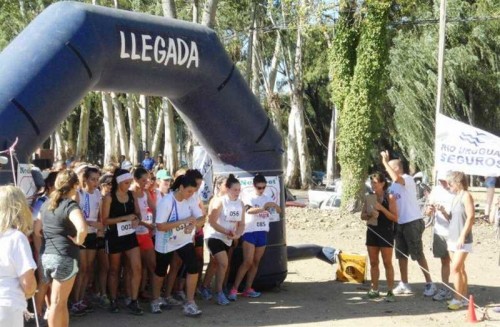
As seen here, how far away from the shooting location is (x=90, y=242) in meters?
9.07

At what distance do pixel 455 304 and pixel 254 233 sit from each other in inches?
103

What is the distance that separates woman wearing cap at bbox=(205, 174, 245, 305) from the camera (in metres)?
9.85

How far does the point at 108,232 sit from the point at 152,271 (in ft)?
2.45

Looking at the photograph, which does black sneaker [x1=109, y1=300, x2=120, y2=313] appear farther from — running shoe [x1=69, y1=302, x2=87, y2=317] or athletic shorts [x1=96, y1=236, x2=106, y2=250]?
athletic shorts [x1=96, y1=236, x2=106, y2=250]

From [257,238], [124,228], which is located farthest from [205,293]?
[124,228]

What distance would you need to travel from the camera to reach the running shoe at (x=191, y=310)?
9156 mm

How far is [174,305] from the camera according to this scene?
31.9ft

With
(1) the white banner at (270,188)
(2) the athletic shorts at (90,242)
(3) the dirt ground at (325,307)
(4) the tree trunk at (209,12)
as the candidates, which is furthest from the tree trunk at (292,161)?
(2) the athletic shorts at (90,242)

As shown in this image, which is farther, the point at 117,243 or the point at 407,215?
the point at 407,215

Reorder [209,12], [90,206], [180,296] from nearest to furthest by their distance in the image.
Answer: [90,206] < [180,296] < [209,12]

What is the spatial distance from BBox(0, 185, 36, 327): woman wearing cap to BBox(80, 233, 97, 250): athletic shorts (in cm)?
395

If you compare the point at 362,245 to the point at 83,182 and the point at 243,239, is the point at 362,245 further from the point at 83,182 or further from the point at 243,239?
the point at 83,182

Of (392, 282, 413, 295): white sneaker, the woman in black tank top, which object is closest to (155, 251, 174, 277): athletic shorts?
the woman in black tank top

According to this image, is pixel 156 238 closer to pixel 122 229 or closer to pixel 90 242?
pixel 122 229
